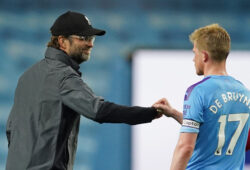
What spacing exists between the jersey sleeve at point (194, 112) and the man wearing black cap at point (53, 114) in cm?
27

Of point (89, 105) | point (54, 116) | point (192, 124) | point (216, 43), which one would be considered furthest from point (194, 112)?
point (54, 116)

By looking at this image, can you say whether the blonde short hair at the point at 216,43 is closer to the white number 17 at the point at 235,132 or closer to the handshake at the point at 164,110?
the white number 17 at the point at 235,132

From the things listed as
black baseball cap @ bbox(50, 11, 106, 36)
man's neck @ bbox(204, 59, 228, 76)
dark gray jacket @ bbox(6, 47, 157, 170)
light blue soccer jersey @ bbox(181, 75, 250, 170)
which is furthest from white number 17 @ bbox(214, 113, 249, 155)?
black baseball cap @ bbox(50, 11, 106, 36)

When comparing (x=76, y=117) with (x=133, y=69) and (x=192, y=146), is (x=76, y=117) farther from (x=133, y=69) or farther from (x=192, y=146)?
(x=133, y=69)

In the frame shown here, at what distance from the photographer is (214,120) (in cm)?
218

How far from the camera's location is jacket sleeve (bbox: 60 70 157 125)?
233 cm

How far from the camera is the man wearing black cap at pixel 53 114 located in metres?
2.34

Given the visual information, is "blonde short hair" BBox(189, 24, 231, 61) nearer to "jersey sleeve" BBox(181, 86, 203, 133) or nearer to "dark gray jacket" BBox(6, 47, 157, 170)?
"jersey sleeve" BBox(181, 86, 203, 133)

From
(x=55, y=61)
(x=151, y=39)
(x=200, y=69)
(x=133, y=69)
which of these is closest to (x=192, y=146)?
(x=200, y=69)

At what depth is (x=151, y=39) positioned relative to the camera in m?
5.12

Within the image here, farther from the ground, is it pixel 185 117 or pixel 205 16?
pixel 205 16

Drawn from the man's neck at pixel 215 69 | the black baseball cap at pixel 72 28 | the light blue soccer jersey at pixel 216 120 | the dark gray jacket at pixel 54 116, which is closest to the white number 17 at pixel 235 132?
the light blue soccer jersey at pixel 216 120

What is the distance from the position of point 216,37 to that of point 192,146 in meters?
0.43

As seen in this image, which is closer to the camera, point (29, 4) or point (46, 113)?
point (46, 113)
